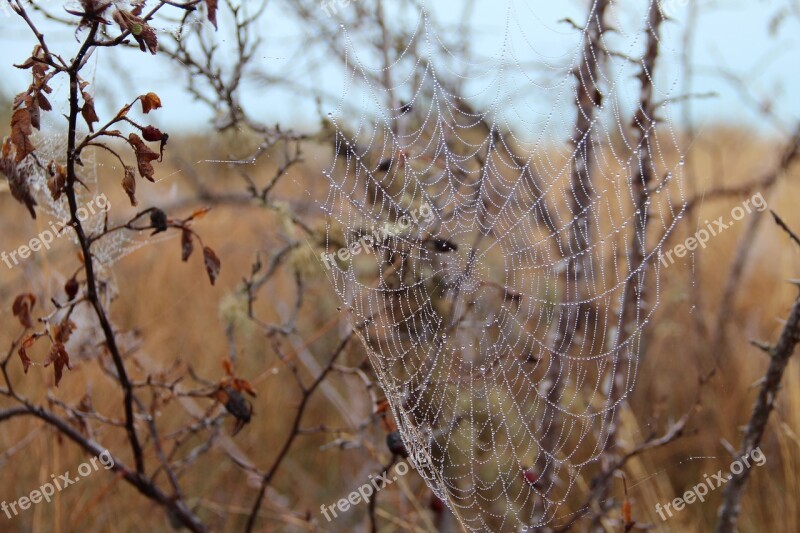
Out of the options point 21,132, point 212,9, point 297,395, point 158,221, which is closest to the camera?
point 21,132

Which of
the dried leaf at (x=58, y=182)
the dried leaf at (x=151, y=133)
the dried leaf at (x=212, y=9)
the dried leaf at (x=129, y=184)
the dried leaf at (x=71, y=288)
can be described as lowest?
the dried leaf at (x=129, y=184)

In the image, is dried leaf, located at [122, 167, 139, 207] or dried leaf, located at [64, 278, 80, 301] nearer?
dried leaf, located at [122, 167, 139, 207]

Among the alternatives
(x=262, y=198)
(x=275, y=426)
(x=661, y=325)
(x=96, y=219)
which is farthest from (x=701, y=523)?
(x=96, y=219)

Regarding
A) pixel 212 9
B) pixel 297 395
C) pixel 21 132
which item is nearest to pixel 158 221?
pixel 21 132

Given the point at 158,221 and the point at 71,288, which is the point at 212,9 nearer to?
the point at 158,221

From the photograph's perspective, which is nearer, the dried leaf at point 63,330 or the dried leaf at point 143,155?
the dried leaf at point 143,155

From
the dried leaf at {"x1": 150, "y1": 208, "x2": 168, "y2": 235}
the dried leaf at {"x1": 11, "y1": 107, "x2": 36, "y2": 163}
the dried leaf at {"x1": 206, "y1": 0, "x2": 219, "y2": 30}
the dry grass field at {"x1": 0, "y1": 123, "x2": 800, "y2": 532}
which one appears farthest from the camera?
the dry grass field at {"x1": 0, "y1": 123, "x2": 800, "y2": 532}

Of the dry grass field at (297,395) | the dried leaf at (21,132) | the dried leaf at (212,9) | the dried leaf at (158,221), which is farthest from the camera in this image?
the dry grass field at (297,395)

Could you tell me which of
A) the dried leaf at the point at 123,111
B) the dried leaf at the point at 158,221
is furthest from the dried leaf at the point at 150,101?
the dried leaf at the point at 158,221

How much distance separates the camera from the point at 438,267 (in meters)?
2.54

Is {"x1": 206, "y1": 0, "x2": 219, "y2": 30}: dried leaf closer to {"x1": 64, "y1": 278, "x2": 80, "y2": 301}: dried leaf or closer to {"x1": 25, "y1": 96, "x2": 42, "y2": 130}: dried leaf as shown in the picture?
{"x1": 25, "y1": 96, "x2": 42, "y2": 130}: dried leaf

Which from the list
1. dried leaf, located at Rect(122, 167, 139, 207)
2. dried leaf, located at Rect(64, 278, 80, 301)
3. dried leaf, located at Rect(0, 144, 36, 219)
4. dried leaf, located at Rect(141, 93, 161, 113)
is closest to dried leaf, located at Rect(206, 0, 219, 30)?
dried leaf, located at Rect(141, 93, 161, 113)

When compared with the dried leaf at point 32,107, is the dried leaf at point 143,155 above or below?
below

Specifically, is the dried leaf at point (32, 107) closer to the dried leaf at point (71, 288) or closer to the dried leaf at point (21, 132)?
the dried leaf at point (21, 132)
